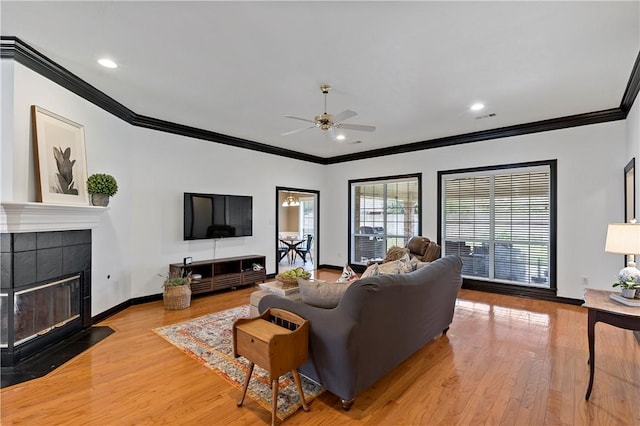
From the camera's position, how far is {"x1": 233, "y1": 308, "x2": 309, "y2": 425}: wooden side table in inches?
79.2

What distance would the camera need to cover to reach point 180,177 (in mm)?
5238

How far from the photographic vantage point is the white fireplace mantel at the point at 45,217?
2.70m

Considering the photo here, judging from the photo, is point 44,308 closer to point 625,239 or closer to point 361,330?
point 361,330

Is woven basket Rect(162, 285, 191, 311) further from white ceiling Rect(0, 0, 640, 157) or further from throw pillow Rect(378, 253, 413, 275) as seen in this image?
throw pillow Rect(378, 253, 413, 275)

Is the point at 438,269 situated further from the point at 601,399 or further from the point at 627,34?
the point at 627,34

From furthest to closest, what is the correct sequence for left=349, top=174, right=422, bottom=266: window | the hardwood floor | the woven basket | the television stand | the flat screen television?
left=349, top=174, right=422, bottom=266: window
the flat screen television
the television stand
the woven basket
the hardwood floor

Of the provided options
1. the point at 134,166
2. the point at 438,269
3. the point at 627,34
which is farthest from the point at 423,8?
the point at 134,166

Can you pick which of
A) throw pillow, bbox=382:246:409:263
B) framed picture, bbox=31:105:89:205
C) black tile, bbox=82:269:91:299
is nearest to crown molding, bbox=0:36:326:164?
framed picture, bbox=31:105:89:205

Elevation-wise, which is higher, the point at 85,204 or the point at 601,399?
the point at 85,204

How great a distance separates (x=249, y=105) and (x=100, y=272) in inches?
115

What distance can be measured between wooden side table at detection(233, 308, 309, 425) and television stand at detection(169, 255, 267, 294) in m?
3.06

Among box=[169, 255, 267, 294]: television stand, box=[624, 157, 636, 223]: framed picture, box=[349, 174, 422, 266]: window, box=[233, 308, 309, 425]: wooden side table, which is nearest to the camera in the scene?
box=[233, 308, 309, 425]: wooden side table

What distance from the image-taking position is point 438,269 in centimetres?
305

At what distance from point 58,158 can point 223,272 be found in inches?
120
